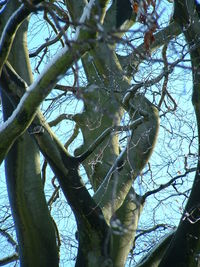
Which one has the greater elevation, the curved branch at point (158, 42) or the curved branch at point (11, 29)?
the curved branch at point (158, 42)

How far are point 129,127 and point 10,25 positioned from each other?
1.64 metres

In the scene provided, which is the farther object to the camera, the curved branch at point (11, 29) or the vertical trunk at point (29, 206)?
the vertical trunk at point (29, 206)

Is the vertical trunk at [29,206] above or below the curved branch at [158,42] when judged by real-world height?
below

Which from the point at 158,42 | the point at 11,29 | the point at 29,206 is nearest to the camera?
the point at 11,29

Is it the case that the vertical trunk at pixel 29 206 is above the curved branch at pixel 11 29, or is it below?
below

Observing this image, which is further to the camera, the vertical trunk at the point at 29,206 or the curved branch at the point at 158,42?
the curved branch at the point at 158,42

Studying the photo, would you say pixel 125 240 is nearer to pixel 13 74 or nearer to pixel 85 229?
pixel 85 229

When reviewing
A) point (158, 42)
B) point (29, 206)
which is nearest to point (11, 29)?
point (29, 206)

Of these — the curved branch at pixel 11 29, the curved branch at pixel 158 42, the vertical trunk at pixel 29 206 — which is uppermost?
the curved branch at pixel 158 42

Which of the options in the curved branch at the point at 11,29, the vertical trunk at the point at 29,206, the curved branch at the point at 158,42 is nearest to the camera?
the curved branch at the point at 11,29

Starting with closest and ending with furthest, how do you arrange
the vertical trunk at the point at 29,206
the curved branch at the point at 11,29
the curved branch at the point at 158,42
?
the curved branch at the point at 11,29, the vertical trunk at the point at 29,206, the curved branch at the point at 158,42

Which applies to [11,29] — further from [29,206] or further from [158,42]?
[158,42]

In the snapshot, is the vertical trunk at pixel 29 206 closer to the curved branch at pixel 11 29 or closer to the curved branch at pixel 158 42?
the curved branch at pixel 11 29

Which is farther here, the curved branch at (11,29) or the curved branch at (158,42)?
the curved branch at (158,42)
